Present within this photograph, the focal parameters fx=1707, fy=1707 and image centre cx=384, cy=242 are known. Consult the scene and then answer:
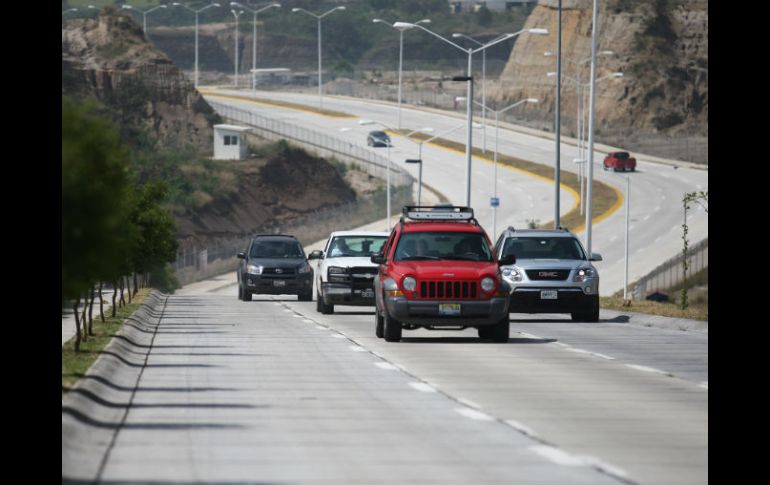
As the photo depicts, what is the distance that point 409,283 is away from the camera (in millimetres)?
28547

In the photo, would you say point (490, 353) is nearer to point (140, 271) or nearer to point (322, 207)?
point (140, 271)

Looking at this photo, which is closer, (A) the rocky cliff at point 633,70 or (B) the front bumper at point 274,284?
(B) the front bumper at point 274,284

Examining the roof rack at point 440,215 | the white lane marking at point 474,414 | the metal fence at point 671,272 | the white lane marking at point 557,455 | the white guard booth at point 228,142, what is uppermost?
the white guard booth at point 228,142

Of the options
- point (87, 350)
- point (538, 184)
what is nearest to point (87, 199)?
point (87, 350)

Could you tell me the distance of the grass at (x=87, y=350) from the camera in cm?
1914

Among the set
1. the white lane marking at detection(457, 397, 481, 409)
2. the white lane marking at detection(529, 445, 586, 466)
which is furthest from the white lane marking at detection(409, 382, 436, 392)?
the white lane marking at detection(529, 445, 586, 466)

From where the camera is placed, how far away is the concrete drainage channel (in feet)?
42.3

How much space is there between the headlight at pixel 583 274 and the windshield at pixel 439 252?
23.3ft

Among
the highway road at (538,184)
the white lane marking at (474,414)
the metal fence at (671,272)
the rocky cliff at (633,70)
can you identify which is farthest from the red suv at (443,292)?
the rocky cliff at (633,70)

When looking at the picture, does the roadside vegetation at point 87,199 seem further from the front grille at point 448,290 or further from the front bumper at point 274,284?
the front bumper at point 274,284
